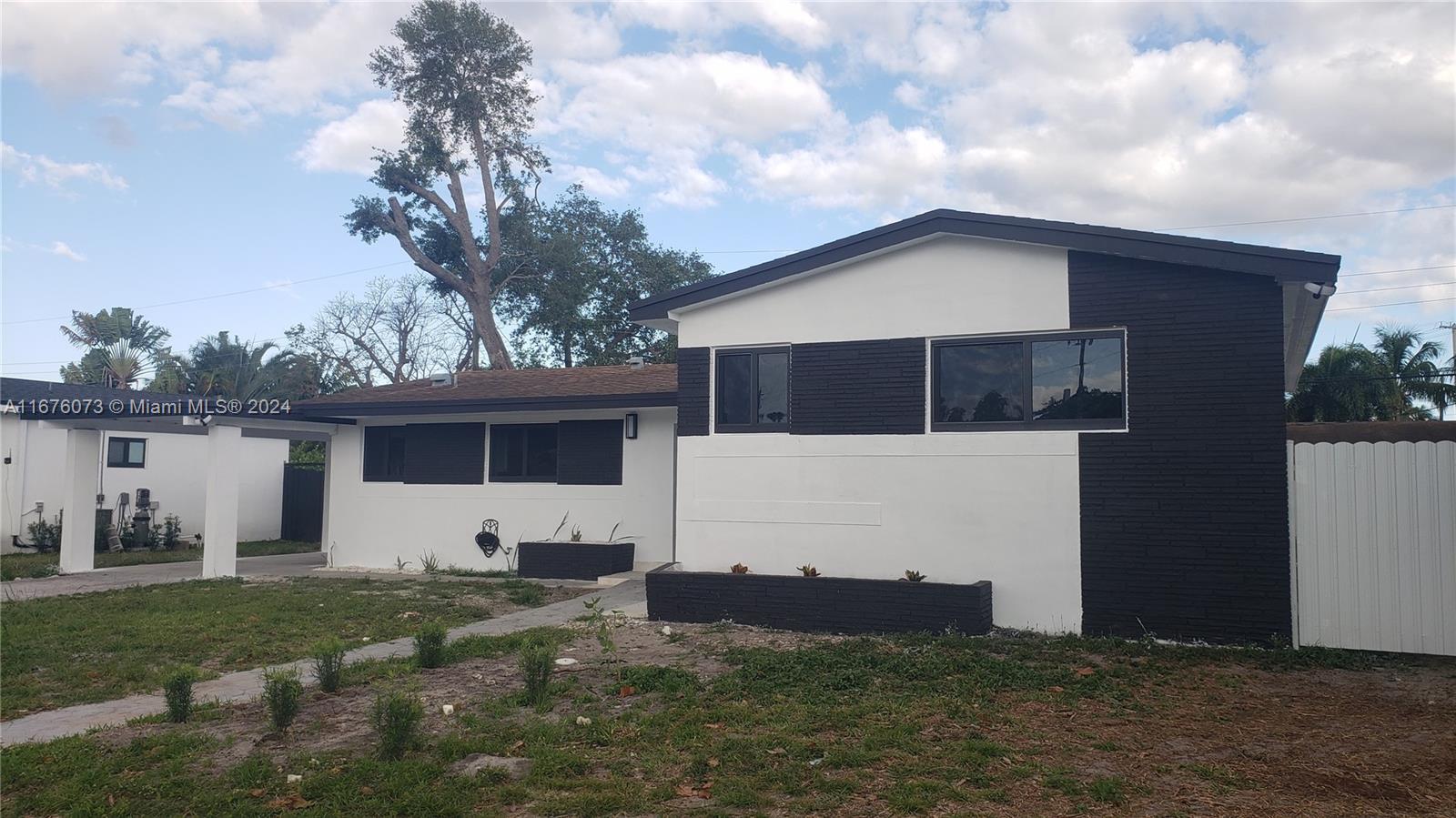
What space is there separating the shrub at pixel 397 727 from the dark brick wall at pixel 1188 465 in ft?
21.4

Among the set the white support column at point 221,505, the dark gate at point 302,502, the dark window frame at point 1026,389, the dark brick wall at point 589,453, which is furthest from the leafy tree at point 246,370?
the dark window frame at point 1026,389

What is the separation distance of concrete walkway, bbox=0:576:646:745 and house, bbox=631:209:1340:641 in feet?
6.67

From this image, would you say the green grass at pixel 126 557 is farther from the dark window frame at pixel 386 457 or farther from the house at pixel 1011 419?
the house at pixel 1011 419

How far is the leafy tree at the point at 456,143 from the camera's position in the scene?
3167 cm

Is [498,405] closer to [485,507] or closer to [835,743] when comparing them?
[485,507]

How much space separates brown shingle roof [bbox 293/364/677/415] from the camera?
49.9ft

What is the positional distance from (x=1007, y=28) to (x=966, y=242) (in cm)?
442

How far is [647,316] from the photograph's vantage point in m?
11.9

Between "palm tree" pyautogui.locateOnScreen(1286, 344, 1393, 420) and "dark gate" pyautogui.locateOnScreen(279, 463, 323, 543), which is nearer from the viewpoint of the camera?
"dark gate" pyautogui.locateOnScreen(279, 463, 323, 543)

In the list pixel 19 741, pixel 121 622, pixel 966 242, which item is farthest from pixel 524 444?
pixel 19 741

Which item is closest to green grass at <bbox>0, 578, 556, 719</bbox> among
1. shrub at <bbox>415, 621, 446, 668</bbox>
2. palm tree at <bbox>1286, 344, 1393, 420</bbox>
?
shrub at <bbox>415, 621, 446, 668</bbox>

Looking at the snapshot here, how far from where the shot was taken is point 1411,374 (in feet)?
93.9

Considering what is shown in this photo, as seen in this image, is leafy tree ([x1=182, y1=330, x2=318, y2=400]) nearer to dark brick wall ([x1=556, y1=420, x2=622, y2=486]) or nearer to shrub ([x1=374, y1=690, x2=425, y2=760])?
dark brick wall ([x1=556, y1=420, x2=622, y2=486])

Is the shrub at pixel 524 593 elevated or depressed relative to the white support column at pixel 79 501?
depressed
